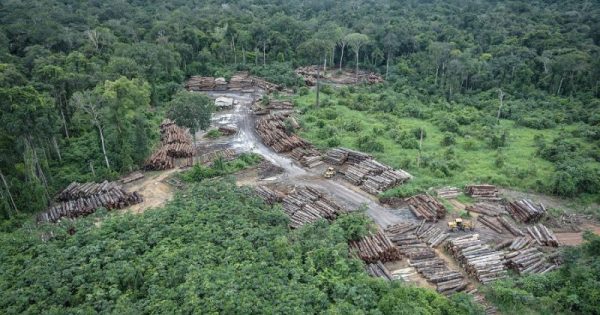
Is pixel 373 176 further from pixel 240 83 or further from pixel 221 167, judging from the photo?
pixel 240 83

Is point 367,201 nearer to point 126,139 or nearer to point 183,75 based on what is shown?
point 126,139

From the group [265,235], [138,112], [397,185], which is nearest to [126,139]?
[138,112]

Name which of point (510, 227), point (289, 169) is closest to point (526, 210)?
point (510, 227)

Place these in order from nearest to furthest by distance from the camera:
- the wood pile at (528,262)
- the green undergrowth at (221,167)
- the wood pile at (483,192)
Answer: the wood pile at (528,262) < the wood pile at (483,192) < the green undergrowth at (221,167)

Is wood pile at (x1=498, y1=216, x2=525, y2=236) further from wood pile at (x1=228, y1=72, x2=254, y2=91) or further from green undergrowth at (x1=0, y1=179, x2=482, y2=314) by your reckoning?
wood pile at (x1=228, y1=72, x2=254, y2=91)

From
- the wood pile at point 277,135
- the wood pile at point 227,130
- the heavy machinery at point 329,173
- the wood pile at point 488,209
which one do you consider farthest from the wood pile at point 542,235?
the wood pile at point 227,130

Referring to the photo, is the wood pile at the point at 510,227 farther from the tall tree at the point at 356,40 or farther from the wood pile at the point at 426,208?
the tall tree at the point at 356,40
